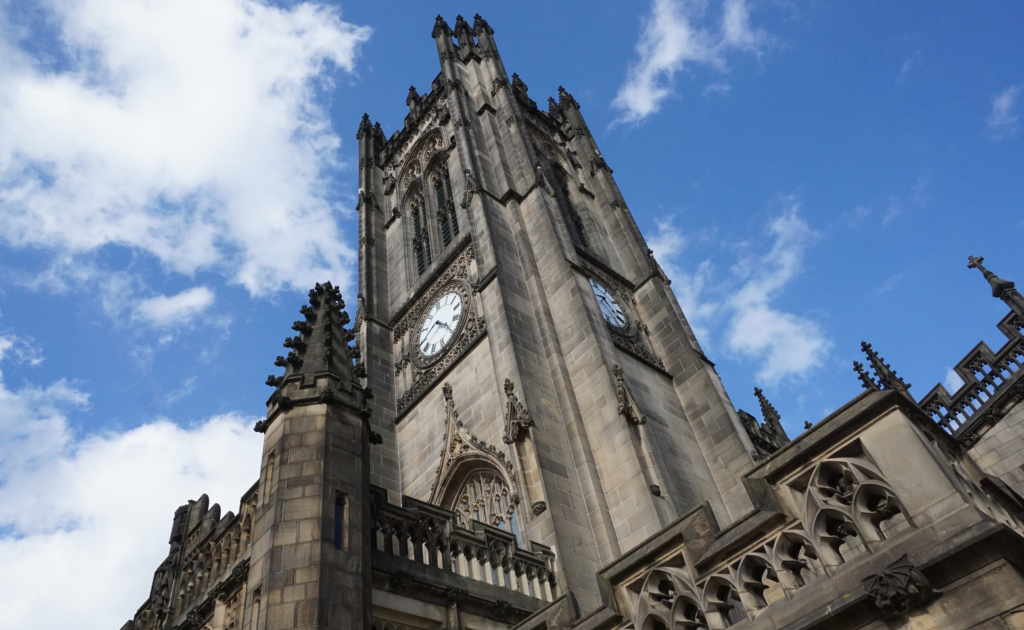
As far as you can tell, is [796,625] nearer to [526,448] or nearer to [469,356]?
[526,448]

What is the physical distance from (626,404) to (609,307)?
19.6ft

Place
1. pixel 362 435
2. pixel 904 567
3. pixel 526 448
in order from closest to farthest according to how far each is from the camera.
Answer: pixel 904 567, pixel 362 435, pixel 526 448

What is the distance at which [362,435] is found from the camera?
9.80 metres

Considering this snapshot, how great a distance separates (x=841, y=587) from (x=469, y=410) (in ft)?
45.6

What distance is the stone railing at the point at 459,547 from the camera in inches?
399

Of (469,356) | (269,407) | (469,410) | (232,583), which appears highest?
(469,356)

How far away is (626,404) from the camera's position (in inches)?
620

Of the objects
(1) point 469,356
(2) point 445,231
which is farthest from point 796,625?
(2) point 445,231

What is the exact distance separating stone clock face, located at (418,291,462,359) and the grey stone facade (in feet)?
0.35

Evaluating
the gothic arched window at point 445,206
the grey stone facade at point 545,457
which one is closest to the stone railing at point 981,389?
the grey stone facade at point 545,457

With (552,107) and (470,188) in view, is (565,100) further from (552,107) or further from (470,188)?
(470,188)

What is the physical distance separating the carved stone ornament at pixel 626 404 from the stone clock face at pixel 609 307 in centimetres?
444

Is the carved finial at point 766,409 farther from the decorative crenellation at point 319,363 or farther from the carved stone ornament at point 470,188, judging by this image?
the decorative crenellation at point 319,363

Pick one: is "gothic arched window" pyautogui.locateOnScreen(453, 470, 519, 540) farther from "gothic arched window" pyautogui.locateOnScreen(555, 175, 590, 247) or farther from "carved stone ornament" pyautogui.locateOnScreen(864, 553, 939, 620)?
"carved stone ornament" pyautogui.locateOnScreen(864, 553, 939, 620)
